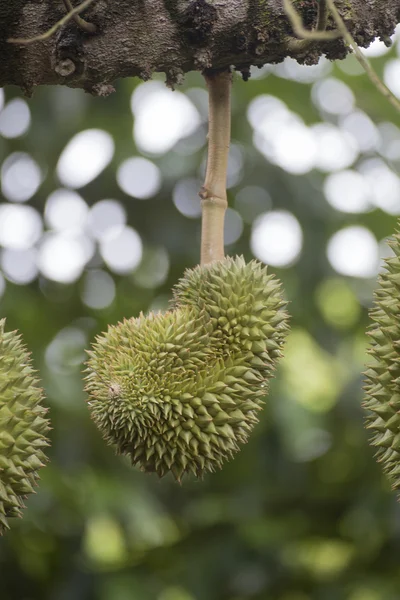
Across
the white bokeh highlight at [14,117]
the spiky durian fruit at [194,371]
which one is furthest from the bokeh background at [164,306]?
the spiky durian fruit at [194,371]

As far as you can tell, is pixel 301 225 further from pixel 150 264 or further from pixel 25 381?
pixel 25 381

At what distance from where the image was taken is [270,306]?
1723 mm

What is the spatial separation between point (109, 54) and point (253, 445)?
11.0 feet

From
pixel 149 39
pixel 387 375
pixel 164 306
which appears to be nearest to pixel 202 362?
pixel 387 375

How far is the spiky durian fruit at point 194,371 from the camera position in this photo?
161cm

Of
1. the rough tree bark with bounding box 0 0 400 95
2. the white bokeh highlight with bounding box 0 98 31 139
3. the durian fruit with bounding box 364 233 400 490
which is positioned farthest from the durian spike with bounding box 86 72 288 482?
the white bokeh highlight with bounding box 0 98 31 139

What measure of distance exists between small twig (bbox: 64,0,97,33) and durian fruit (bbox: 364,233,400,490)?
28.0 inches

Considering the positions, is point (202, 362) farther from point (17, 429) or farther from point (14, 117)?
point (14, 117)

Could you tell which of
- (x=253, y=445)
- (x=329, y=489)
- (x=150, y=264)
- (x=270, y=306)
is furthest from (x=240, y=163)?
(x=270, y=306)

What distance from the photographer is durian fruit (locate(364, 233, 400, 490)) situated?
1521mm

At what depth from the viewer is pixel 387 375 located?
155 cm

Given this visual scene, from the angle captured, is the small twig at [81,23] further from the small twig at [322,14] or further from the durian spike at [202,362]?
the small twig at [322,14]

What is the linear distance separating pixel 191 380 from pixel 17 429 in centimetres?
35

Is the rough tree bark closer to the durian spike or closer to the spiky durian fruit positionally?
the durian spike
